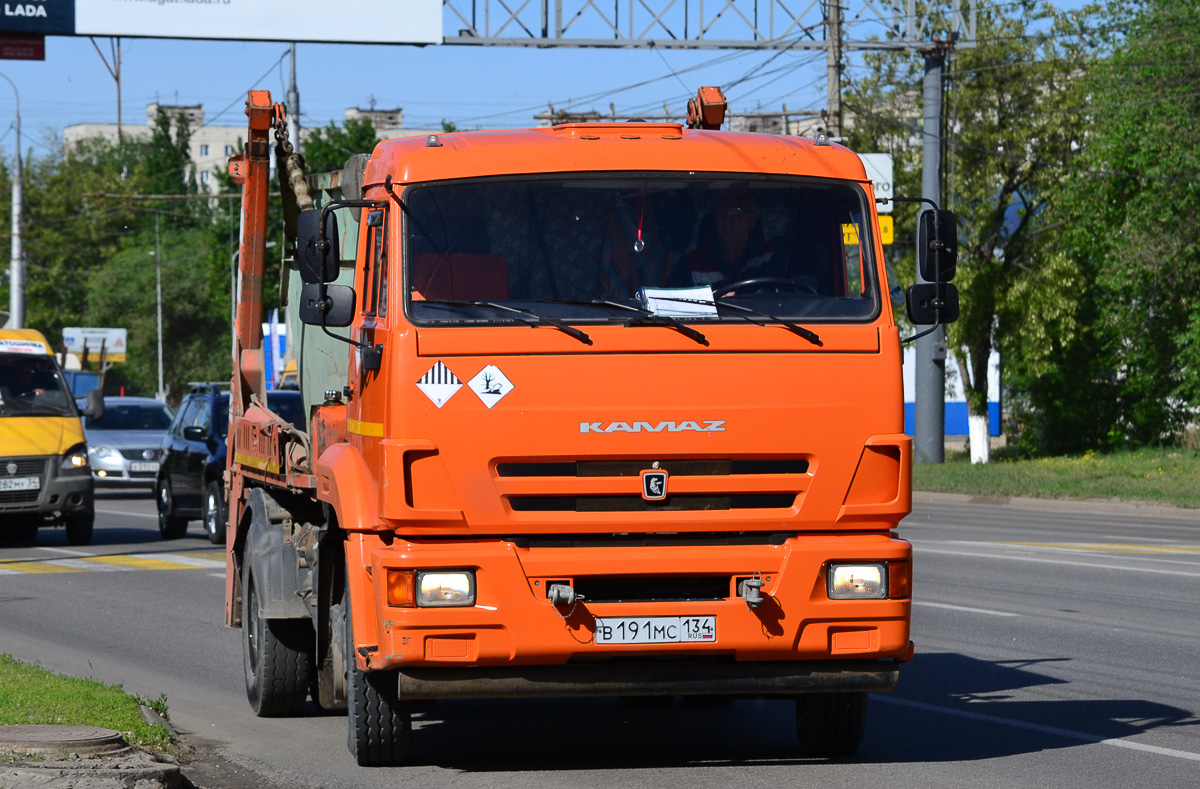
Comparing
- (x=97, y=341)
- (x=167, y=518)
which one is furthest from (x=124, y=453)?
(x=97, y=341)

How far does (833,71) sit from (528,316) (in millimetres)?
25559

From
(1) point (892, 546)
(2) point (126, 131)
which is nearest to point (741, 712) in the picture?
(1) point (892, 546)

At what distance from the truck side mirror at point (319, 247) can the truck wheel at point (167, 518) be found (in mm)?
14519

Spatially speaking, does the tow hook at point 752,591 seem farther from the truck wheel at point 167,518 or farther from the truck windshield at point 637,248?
the truck wheel at point 167,518

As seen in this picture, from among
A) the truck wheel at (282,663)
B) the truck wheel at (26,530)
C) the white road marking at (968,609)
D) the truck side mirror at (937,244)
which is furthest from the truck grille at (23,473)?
the truck side mirror at (937,244)

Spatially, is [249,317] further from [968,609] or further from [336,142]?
[336,142]

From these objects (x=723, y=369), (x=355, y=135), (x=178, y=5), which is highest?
(x=355, y=135)

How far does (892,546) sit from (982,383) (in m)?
33.6

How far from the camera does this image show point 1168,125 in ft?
111

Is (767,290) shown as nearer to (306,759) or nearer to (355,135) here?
(306,759)

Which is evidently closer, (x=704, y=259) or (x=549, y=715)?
(x=704, y=259)

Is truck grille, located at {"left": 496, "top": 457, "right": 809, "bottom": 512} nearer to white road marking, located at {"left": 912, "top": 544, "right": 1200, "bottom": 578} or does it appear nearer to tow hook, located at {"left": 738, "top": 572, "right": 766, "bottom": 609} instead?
tow hook, located at {"left": 738, "top": 572, "right": 766, "bottom": 609}

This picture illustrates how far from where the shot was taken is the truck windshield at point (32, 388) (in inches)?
771

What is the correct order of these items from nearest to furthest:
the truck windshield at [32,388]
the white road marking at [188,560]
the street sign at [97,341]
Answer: the white road marking at [188,560], the truck windshield at [32,388], the street sign at [97,341]
